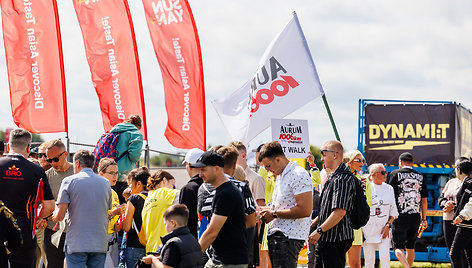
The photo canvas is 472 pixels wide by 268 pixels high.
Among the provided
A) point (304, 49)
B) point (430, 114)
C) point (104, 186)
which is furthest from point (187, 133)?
point (104, 186)

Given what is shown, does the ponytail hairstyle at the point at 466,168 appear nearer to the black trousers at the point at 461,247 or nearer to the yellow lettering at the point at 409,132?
the black trousers at the point at 461,247

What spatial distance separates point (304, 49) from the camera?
13.3 metres

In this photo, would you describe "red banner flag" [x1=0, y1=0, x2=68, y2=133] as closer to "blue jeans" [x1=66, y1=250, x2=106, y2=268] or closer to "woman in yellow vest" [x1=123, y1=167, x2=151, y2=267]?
"woman in yellow vest" [x1=123, y1=167, x2=151, y2=267]

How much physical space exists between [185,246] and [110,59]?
36.4 ft

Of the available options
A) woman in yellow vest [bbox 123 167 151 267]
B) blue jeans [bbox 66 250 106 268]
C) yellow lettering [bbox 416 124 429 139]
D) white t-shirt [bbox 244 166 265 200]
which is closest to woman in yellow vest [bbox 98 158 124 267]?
woman in yellow vest [bbox 123 167 151 267]

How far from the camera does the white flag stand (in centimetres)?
1260

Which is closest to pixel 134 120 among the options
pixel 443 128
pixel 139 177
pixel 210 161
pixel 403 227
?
pixel 139 177

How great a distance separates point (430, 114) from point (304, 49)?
307 centimetres

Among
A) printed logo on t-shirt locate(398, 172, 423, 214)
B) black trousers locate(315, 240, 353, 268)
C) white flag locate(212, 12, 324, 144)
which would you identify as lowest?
black trousers locate(315, 240, 353, 268)

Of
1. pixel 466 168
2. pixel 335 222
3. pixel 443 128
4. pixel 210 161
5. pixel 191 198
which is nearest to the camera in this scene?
pixel 210 161

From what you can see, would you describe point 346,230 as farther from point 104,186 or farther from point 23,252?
point 23,252

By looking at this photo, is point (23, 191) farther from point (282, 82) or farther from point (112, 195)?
point (282, 82)

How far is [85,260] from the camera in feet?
25.8

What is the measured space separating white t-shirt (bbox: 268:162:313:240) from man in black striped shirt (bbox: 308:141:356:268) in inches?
8.6
